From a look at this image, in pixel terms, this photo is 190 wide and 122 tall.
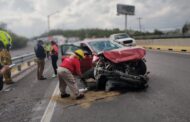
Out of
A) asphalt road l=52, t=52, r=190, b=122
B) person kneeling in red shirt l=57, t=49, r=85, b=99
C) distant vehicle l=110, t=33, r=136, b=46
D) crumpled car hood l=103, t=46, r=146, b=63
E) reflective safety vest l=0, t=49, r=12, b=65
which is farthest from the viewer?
distant vehicle l=110, t=33, r=136, b=46

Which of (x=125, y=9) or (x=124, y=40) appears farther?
(x=125, y=9)

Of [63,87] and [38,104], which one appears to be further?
[63,87]

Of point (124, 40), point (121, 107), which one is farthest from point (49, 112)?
point (124, 40)

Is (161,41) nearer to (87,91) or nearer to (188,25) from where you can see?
(87,91)

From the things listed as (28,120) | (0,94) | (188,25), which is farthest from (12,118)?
(188,25)

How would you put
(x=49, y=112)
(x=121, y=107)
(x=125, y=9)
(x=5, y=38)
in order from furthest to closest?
(x=125, y=9) < (x=5, y=38) < (x=49, y=112) < (x=121, y=107)

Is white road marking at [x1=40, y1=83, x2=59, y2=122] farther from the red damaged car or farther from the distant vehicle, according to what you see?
the distant vehicle

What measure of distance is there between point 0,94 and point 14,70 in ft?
25.0

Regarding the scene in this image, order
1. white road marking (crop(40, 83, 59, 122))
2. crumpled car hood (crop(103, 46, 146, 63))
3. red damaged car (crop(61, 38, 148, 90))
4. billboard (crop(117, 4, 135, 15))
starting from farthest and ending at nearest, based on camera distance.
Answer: billboard (crop(117, 4, 135, 15))
crumpled car hood (crop(103, 46, 146, 63))
red damaged car (crop(61, 38, 148, 90))
white road marking (crop(40, 83, 59, 122))

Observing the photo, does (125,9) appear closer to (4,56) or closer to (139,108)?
(4,56)

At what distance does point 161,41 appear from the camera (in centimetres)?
3056

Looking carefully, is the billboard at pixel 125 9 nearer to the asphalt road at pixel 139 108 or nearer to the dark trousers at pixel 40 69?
the dark trousers at pixel 40 69

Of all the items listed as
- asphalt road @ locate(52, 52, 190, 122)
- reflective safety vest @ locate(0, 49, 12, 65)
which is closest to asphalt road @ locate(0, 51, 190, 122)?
asphalt road @ locate(52, 52, 190, 122)

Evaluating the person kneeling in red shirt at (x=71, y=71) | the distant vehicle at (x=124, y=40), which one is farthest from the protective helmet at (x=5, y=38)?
the distant vehicle at (x=124, y=40)
